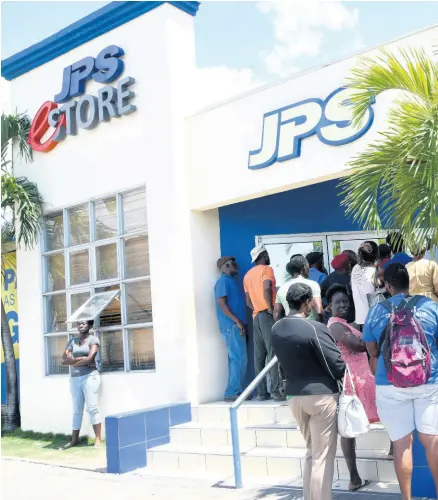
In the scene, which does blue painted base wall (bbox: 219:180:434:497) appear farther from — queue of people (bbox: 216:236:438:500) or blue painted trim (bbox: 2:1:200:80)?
queue of people (bbox: 216:236:438:500)

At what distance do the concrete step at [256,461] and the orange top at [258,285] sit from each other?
1.70 metres

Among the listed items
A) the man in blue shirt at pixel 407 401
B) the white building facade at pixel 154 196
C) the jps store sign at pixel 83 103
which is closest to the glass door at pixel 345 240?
the white building facade at pixel 154 196

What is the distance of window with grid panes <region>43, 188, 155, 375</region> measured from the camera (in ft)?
29.7

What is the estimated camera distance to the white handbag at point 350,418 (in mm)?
4730

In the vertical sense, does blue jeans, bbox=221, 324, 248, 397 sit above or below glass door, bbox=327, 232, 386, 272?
below

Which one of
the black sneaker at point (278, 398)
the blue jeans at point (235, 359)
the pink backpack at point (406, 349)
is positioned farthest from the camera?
the blue jeans at point (235, 359)

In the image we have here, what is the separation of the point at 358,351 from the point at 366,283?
5.05 ft

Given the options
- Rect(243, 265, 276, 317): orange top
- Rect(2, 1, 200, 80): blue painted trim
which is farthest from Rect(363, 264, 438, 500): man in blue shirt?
Rect(2, 1, 200, 80): blue painted trim

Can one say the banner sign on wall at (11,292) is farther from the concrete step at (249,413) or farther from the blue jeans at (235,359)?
the concrete step at (249,413)

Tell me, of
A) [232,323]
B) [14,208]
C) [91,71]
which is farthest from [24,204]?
[232,323]

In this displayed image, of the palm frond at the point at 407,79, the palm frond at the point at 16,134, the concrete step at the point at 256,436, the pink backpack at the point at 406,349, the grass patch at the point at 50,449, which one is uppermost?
the palm frond at the point at 16,134

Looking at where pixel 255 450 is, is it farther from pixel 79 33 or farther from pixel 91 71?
pixel 79 33

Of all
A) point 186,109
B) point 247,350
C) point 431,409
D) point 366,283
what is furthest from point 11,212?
point 431,409

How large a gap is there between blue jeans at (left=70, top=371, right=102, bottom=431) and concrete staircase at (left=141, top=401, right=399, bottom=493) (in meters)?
1.38
